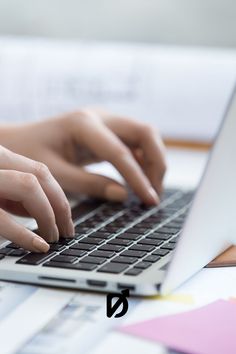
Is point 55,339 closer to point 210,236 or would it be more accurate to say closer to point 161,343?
point 161,343

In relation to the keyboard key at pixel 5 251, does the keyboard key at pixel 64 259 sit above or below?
below

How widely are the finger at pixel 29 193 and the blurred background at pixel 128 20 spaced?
3.41 ft

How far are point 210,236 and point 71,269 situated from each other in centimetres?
12

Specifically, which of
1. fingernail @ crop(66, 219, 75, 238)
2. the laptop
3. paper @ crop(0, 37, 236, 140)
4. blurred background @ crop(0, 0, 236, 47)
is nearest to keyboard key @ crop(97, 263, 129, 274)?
the laptop

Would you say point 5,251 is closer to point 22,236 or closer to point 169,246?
point 22,236

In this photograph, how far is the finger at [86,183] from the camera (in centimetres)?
94

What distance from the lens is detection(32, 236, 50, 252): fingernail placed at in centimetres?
69

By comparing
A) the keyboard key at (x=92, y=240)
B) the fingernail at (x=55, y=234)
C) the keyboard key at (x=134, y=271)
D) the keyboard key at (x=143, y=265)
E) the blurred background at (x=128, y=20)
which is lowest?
the keyboard key at (x=134, y=271)

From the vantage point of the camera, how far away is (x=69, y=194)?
0.97 metres

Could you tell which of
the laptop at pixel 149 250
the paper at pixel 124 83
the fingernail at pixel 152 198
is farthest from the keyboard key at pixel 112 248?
the paper at pixel 124 83

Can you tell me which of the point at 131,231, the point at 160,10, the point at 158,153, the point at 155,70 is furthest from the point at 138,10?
the point at 131,231

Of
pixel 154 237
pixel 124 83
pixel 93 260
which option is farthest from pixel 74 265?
pixel 124 83

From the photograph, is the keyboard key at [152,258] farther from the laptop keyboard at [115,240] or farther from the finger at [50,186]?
the finger at [50,186]

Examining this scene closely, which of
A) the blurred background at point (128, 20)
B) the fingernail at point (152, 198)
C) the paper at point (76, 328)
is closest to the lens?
the paper at point (76, 328)
